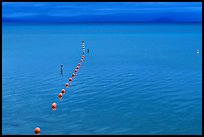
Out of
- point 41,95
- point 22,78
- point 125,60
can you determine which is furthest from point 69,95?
point 125,60

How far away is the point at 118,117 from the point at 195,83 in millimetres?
14847

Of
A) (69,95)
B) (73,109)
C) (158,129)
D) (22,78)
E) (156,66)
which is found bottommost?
(158,129)

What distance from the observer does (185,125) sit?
2439cm

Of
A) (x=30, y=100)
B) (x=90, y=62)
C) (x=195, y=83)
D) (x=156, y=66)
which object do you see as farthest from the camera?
(x=90, y=62)

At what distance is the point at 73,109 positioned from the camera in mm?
28516

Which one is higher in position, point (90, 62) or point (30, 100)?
point (90, 62)

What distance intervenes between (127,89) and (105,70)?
11.7 meters

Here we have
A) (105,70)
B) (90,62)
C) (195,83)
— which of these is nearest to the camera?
(195,83)

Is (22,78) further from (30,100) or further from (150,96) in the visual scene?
(150,96)

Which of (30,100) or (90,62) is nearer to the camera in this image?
(30,100)

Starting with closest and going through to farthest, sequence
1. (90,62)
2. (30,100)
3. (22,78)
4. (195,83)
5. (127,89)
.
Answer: (30,100), (127,89), (195,83), (22,78), (90,62)

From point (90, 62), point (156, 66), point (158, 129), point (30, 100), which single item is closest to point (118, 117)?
point (158, 129)

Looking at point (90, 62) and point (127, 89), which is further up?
point (90, 62)

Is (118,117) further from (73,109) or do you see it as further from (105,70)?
(105,70)
